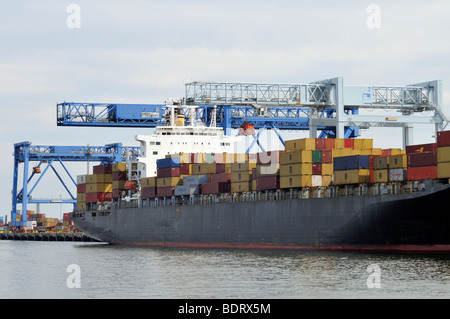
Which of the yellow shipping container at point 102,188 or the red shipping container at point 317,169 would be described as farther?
the yellow shipping container at point 102,188

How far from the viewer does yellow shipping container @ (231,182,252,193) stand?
208 ft

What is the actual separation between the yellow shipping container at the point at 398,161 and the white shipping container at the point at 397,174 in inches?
9.8

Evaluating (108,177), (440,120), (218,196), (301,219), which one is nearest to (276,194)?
(301,219)

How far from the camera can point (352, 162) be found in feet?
179

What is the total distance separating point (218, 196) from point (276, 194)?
8.03 meters

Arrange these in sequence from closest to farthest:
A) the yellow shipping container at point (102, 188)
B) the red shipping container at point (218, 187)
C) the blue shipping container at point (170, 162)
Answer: the red shipping container at point (218, 187) → the blue shipping container at point (170, 162) → the yellow shipping container at point (102, 188)

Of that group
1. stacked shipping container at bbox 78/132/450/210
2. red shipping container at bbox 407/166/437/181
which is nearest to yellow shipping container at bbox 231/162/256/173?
stacked shipping container at bbox 78/132/450/210

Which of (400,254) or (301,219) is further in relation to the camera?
(301,219)

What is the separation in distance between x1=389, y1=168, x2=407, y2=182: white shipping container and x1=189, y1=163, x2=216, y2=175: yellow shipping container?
1915 centimetres

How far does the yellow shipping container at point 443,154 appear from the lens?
49.0 meters

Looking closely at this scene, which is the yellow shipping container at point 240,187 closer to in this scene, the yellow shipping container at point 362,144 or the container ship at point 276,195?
the container ship at point 276,195

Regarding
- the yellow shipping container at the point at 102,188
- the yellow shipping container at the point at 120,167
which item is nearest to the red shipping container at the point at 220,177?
the yellow shipping container at the point at 120,167
